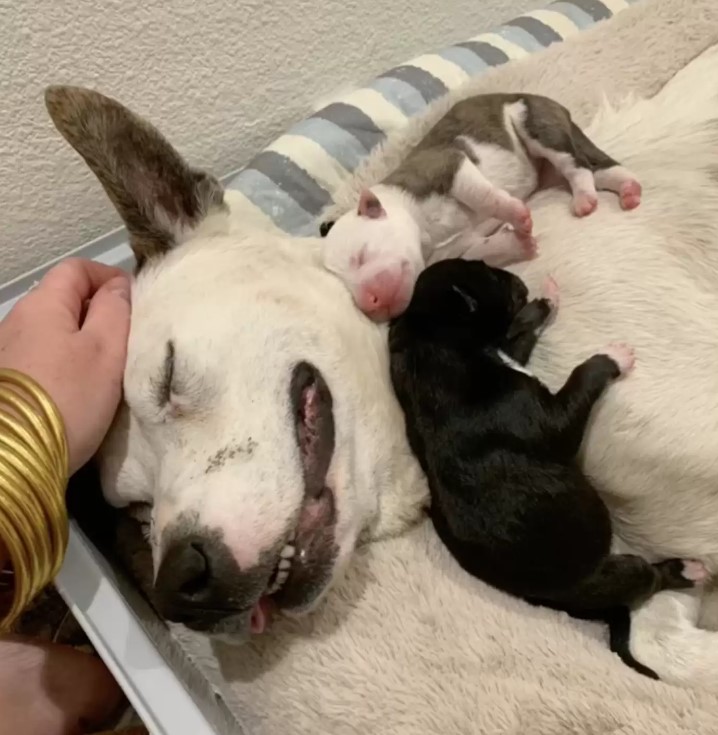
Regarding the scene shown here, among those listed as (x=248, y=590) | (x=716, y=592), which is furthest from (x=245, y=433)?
(x=716, y=592)

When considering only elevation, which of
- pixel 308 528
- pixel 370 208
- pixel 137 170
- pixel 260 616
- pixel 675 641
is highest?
pixel 137 170

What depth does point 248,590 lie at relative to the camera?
104 cm

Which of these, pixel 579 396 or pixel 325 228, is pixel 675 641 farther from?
pixel 325 228

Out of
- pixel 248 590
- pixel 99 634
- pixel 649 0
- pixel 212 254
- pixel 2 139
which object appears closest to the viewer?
pixel 248 590

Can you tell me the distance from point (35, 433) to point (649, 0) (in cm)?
141

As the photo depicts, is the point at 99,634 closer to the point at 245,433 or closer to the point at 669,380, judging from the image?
the point at 245,433

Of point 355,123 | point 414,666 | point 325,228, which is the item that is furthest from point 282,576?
point 355,123

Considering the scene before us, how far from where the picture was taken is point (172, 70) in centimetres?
166

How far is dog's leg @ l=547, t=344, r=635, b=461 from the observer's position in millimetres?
1161

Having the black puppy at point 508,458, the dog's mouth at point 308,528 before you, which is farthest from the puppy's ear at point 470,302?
the dog's mouth at point 308,528

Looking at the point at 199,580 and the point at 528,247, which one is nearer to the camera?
the point at 199,580

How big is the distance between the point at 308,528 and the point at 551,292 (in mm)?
478

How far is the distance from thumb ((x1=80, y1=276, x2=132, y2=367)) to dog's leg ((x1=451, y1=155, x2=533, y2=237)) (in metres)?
0.51

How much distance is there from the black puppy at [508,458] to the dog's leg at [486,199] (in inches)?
4.5
